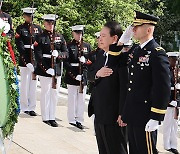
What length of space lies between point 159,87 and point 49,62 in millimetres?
4135

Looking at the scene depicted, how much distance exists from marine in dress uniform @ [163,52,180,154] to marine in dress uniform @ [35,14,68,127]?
1.82 metres

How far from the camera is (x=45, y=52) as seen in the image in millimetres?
8102

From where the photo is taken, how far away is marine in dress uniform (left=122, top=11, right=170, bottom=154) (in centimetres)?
420

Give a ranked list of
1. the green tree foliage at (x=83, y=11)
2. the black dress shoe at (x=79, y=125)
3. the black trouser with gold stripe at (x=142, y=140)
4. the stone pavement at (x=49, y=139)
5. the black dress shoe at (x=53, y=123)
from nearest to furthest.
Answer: the black trouser with gold stripe at (x=142, y=140) → the stone pavement at (x=49, y=139) → the black dress shoe at (x=53, y=123) → the black dress shoe at (x=79, y=125) → the green tree foliage at (x=83, y=11)

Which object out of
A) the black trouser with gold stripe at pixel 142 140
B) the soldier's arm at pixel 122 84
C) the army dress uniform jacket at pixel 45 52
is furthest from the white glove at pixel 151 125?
the army dress uniform jacket at pixel 45 52

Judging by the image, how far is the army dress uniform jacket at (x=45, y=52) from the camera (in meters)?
8.05

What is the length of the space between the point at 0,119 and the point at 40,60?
3692 millimetres

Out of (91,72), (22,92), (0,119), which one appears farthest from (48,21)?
(0,119)

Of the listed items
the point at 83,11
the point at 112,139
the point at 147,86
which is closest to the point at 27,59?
the point at 112,139

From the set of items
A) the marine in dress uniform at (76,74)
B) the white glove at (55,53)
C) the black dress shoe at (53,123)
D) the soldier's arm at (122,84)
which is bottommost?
→ the black dress shoe at (53,123)

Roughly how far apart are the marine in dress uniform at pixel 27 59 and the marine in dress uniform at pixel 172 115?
7.70 ft

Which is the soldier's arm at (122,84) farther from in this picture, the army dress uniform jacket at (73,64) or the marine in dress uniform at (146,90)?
the army dress uniform jacket at (73,64)

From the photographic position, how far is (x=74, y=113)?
332 inches

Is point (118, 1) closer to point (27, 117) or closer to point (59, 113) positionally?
point (59, 113)
